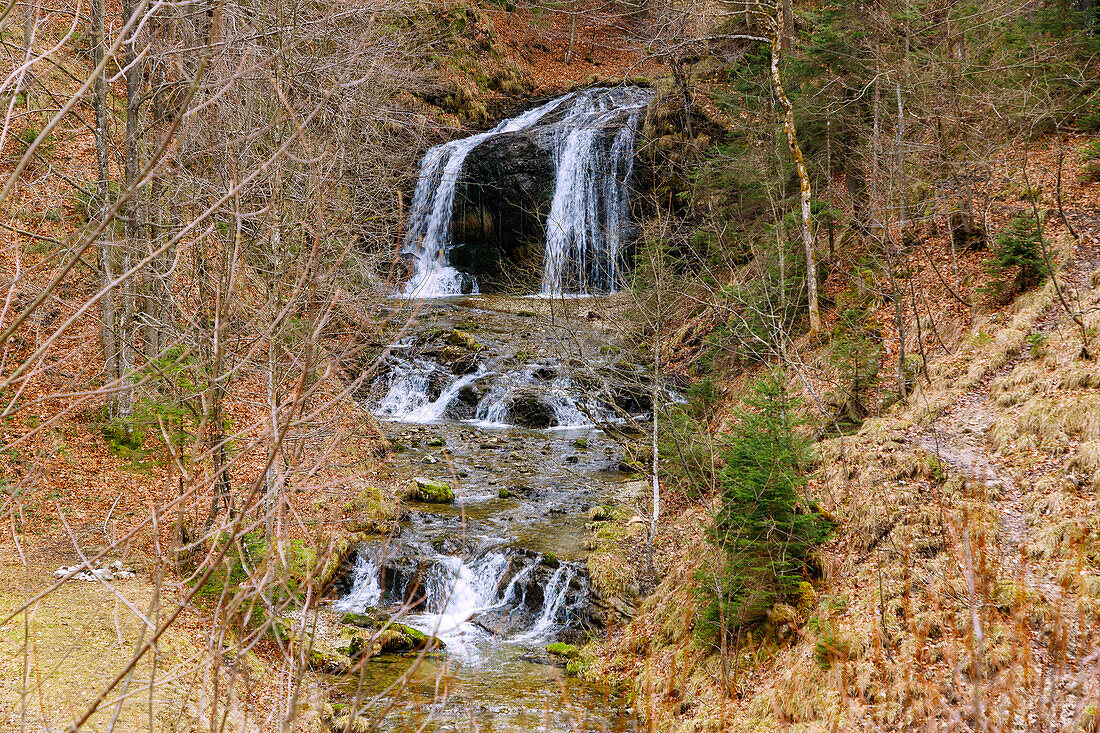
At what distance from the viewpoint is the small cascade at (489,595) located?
30.7ft

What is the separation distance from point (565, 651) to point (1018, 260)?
8.24m

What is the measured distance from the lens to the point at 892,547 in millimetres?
7188

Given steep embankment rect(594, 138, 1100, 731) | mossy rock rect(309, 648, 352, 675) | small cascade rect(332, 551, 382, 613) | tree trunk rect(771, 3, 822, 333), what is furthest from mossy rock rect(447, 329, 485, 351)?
mossy rock rect(309, 648, 352, 675)

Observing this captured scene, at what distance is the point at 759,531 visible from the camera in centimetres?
722

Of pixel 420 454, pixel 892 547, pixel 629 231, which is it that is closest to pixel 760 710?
pixel 892 547

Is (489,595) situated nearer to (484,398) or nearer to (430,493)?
(430,493)

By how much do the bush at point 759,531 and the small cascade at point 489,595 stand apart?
2.70 m

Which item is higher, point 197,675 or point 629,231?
point 629,231

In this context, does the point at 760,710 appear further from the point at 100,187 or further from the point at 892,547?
the point at 100,187

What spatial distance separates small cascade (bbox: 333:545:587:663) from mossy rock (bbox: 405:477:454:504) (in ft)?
6.07

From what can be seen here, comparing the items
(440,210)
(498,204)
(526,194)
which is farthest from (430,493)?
(498,204)

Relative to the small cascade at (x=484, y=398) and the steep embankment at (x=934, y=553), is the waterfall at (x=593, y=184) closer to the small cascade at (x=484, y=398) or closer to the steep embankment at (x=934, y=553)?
the small cascade at (x=484, y=398)

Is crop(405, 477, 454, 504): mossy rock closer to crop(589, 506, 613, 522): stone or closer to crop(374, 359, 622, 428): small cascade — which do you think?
crop(589, 506, 613, 522): stone

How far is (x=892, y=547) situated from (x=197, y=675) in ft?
22.2
